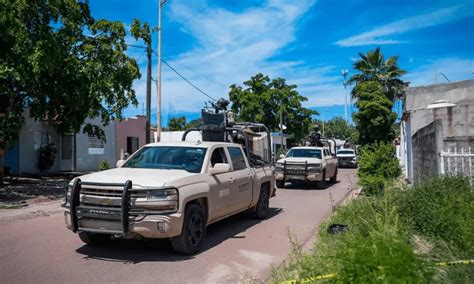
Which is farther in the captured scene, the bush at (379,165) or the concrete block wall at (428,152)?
the bush at (379,165)

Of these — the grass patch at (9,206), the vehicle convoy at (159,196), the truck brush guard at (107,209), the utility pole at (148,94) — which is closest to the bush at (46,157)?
the utility pole at (148,94)

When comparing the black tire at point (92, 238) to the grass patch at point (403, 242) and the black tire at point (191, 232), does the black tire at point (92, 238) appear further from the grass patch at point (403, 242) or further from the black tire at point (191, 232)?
the grass patch at point (403, 242)

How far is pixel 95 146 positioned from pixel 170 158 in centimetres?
2152

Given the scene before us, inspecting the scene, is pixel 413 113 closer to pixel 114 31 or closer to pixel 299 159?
pixel 299 159

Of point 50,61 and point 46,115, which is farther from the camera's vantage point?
point 46,115

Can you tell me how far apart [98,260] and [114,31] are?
13360 mm

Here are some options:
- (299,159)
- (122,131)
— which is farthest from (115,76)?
(122,131)

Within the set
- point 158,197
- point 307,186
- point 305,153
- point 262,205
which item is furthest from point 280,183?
point 158,197

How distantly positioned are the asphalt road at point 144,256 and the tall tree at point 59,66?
21.4ft

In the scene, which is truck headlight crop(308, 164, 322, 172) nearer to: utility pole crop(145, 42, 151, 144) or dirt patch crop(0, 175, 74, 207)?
dirt patch crop(0, 175, 74, 207)

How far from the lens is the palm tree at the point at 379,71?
35.9 m

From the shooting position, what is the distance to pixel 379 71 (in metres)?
36.9

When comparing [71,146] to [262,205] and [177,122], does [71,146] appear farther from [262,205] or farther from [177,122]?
[177,122]

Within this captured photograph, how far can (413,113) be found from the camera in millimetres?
17953
